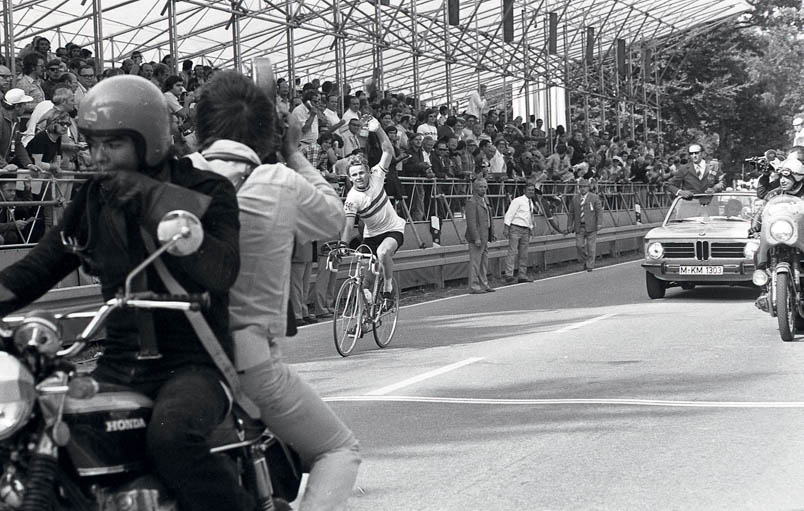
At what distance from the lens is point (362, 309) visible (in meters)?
12.0

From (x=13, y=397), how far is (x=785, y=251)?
10202 mm

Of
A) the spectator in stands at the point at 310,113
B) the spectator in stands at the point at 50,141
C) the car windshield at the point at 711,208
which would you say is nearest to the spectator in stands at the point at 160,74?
the spectator in stands at the point at 310,113

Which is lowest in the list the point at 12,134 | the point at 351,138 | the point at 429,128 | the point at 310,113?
the point at 12,134

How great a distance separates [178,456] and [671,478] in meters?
3.59

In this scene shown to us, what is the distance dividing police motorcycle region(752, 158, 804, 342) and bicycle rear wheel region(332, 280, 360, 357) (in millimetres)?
3920

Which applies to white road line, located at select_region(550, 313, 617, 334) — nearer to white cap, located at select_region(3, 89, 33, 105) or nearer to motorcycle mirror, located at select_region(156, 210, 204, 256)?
white cap, located at select_region(3, 89, 33, 105)

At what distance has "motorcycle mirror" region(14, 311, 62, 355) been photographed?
2.93 meters

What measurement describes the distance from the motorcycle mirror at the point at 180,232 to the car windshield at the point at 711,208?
49.7ft

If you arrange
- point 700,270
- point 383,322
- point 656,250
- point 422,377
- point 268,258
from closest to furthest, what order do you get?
point 268,258 < point 422,377 < point 383,322 < point 700,270 < point 656,250

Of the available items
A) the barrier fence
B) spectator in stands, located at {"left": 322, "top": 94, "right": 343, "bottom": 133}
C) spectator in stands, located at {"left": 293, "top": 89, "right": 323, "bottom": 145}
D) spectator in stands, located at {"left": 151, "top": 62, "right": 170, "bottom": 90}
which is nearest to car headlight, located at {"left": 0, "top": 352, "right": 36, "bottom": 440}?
the barrier fence

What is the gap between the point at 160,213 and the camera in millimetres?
3264

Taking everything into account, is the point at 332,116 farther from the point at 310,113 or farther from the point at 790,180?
the point at 790,180

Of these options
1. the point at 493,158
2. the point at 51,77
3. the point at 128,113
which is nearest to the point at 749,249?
the point at 51,77

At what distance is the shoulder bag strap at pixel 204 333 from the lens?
10.9ft
